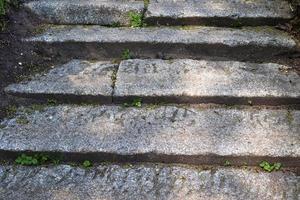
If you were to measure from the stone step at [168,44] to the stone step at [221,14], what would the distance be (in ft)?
0.51

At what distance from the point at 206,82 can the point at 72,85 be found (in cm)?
93

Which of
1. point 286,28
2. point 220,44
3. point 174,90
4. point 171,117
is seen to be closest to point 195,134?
point 171,117

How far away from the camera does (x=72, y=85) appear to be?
298cm

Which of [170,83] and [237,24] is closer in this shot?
[170,83]

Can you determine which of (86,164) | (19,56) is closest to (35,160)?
(86,164)

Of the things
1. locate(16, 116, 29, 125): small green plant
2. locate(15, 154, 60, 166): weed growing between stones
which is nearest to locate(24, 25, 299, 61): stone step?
locate(16, 116, 29, 125): small green plant

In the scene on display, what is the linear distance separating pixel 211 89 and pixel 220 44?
506 mm

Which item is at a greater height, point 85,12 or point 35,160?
point 85,12

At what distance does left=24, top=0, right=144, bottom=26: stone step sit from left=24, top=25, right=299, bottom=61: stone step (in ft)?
0.84

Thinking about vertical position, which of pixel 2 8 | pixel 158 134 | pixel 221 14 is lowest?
pixel 158 134

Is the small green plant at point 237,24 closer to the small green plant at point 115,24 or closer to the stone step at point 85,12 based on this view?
the stone step at point 85,12

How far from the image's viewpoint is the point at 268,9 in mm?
3602

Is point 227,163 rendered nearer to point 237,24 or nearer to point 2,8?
point 237,24

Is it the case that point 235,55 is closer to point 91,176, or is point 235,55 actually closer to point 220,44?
point 220,44
